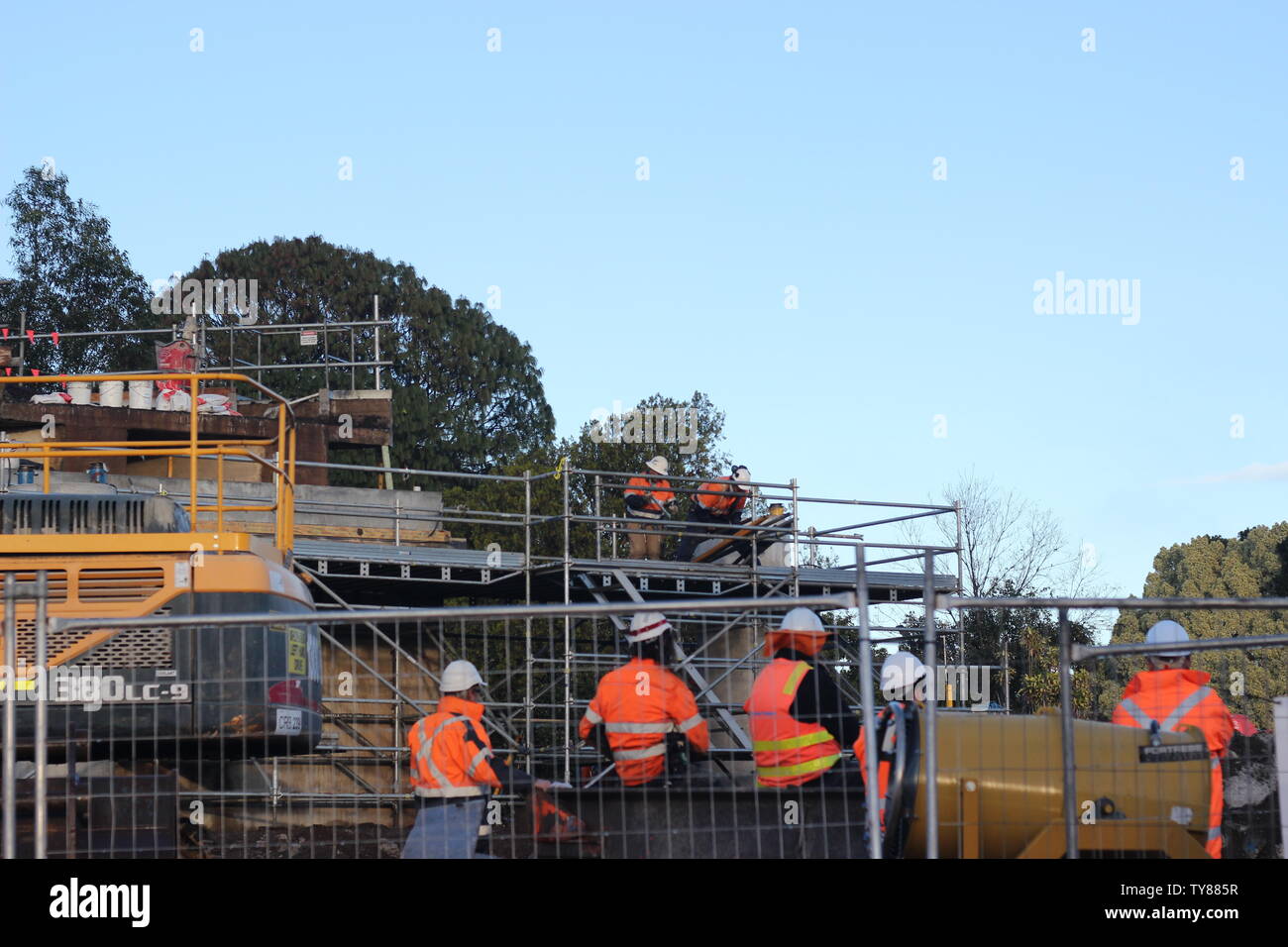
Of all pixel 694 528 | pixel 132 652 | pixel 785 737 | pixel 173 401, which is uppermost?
pixel 173 401

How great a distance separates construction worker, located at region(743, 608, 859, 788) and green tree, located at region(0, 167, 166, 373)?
132ft

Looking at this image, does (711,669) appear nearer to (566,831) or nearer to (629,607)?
(566,831)

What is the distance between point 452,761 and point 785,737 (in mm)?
1683

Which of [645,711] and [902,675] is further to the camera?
[902,675]

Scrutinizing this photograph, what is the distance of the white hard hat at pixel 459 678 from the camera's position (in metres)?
8.64

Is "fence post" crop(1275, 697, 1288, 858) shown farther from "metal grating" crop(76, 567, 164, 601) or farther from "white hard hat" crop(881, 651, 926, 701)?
"metal grating" crop(76, 567, 164, 601)

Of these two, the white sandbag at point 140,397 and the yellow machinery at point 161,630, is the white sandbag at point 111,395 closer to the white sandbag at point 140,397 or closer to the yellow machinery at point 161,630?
the white sandbag at point 140,397

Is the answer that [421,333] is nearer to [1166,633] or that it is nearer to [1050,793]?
[1166,633]

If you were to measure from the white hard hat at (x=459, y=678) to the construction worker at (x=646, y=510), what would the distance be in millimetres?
8821

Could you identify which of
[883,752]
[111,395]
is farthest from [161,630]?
[111,395]

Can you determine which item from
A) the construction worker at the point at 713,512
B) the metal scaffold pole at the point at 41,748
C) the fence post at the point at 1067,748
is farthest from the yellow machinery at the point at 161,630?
the construction worker at the point at 713,512

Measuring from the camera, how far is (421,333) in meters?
54.4

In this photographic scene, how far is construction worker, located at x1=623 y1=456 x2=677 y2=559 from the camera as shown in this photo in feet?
59.1
